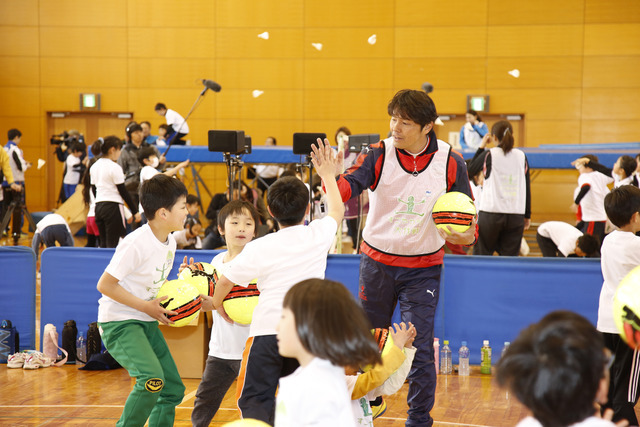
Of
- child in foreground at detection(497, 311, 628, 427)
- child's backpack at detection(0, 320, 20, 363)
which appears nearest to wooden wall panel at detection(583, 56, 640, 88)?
child's backpack at detection(0, 320, 20, 363)

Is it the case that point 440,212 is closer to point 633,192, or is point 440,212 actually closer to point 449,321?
point 633,192

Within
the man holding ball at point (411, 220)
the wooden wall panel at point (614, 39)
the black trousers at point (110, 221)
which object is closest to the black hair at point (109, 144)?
the black trousers at point (110, 221)

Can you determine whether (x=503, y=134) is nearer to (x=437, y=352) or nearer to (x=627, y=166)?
(x=627, y=166)

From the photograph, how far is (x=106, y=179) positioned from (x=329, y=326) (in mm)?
6589

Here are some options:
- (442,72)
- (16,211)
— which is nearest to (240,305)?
(16,211)

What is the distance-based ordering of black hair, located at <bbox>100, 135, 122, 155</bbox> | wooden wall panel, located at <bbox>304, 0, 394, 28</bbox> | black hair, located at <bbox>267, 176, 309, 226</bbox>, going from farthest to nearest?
wooden wall panel, located at <bbox>304, 0, 394, 28</bbox>, black hair, located at <bbox>100, 135, 122, 155</bbox>, black hair, located at <bbox>267, 176, 309, 226</bbox>

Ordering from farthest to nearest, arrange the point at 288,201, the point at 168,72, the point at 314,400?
1. the point at 168,72
2. the point at 288,201
3. the point at 314,400

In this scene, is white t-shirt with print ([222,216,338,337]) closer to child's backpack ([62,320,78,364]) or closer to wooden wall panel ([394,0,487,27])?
child's backpack ([62,320,78,364])

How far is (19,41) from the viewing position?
17641mm

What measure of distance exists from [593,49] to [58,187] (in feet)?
44.5

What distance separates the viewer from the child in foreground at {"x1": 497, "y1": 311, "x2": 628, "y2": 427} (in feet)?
5.70

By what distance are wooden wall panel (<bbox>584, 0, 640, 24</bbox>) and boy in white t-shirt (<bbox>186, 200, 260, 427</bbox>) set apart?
14.7 m

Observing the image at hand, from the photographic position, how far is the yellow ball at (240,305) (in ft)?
11.9

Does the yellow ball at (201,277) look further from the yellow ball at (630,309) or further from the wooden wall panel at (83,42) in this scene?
the wooden wall panel at (83,42)
